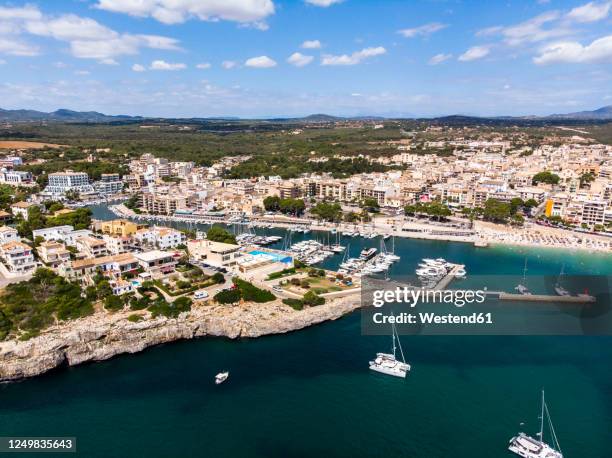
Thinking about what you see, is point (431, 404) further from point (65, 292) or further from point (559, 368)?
point (65, 292)

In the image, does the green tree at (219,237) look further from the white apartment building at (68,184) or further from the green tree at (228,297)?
the white apartment building at (68,184)

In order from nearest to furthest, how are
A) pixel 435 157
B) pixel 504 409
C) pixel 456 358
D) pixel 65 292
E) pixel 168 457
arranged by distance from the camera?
1. pixel 168 457
2. pixel 504 409
3. pixel 456 358
4. pixel 65 292
5. pixel 435 157

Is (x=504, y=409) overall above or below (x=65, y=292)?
below

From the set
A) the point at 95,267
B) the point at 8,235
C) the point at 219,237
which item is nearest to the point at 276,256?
the point at 219,237

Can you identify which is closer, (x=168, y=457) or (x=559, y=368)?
(x=168, y=457)

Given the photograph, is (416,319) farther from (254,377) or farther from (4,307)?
(4,307)

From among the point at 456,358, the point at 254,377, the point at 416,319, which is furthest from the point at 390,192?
the point at 254,377

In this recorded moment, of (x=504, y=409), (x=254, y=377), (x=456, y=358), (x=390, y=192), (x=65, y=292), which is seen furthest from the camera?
(x=390, y=192)
